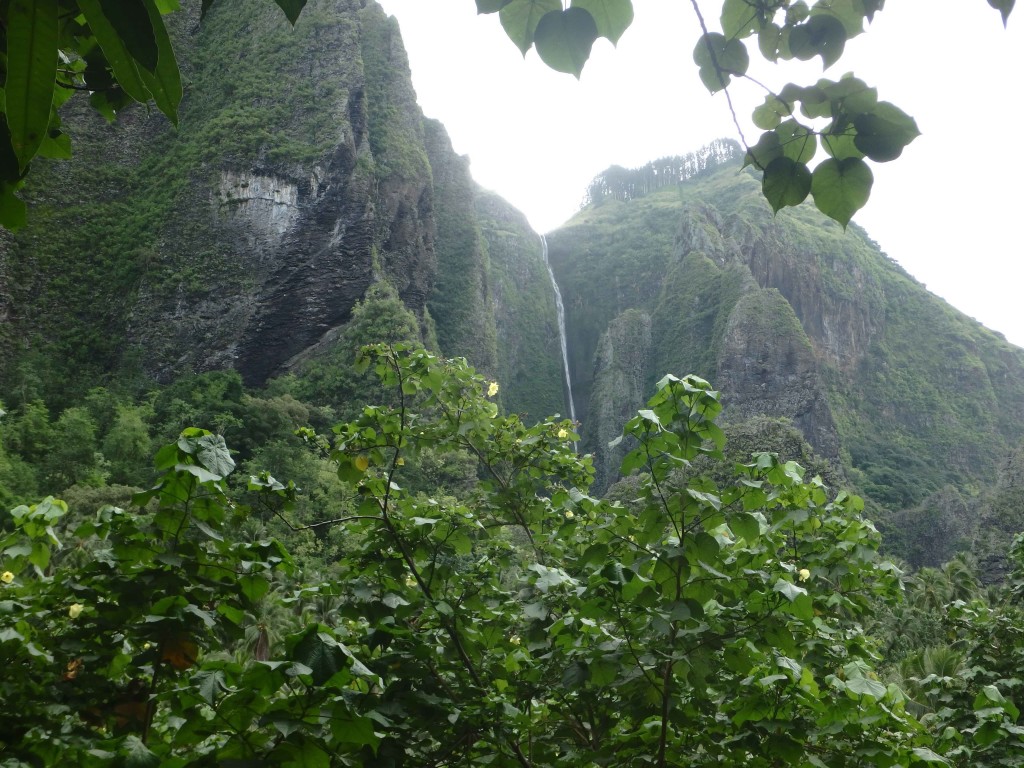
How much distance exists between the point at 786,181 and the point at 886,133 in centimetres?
12

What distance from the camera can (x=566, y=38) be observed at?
0.69m

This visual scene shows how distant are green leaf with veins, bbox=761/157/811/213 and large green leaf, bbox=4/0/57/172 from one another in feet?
2.03

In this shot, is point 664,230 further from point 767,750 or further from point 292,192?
point 767,750

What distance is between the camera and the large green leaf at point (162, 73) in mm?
411

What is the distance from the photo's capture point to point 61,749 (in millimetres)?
1267

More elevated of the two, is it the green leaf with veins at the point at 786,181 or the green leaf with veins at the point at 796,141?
the green leaf with veins at the point at 796,141

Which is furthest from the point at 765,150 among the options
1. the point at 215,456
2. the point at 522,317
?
the point at 522,317

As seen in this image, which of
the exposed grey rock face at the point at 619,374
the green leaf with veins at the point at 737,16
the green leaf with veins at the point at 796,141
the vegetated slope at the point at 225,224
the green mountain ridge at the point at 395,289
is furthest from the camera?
the exposed grey rock face at the point at 619,374

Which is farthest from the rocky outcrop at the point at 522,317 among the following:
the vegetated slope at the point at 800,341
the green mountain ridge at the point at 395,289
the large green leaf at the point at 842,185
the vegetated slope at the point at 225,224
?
the large green leaf at the point at 842,185

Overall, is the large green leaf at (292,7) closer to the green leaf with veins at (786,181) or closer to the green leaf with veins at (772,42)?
the green leaf with veins at (786,181)

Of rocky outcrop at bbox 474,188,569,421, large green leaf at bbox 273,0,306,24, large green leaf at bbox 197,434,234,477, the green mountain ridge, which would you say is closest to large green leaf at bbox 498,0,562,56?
large green leaf at bbox 273,0,306,24

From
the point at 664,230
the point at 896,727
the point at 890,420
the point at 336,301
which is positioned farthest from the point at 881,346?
the point at 896,727

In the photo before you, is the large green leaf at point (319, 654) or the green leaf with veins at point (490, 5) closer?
the green leaf with veins at point (490, 5)

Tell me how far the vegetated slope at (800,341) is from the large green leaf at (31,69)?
1666 inches
